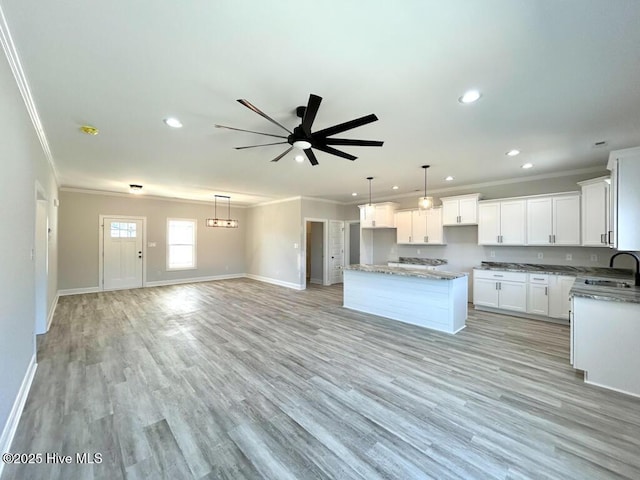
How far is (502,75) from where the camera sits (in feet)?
6.75

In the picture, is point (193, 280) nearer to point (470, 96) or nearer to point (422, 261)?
point (422, 261)

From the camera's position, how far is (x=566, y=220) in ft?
15.2

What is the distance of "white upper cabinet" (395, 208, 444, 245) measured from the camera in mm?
6219

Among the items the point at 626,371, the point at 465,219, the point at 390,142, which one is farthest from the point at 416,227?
the point at 626,371

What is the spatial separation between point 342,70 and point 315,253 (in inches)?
283

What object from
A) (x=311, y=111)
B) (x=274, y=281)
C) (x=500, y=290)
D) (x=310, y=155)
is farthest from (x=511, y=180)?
(x=274, y=281)

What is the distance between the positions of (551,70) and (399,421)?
2968mm

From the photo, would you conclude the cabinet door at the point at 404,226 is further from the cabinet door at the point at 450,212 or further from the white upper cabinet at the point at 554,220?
the white upper cabinet at the point at 554,220

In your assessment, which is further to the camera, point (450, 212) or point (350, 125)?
point (450, 212)

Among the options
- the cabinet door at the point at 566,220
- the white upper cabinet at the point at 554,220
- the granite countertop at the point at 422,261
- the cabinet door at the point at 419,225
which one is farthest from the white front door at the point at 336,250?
the cabinet door at the point at 566,220

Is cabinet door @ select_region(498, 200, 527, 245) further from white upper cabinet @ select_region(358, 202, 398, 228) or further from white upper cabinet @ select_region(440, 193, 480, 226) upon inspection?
white upper cabinet @ select_region(358, 202, 398, 228)

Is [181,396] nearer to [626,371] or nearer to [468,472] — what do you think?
[468,472]

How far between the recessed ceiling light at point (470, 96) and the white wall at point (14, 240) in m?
3.43

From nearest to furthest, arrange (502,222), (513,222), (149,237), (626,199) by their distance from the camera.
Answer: (626,199)
(513,222)
(502,222)
(149,237)
